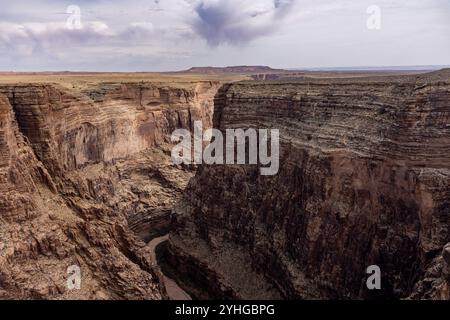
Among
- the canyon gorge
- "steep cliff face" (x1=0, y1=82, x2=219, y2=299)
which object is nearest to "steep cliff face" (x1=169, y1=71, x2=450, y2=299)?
the canyon gorge

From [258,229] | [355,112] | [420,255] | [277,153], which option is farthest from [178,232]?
[420,255]

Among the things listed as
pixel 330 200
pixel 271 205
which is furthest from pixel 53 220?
pixel 330 200

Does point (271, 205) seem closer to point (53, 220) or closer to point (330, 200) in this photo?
point (330, 200)

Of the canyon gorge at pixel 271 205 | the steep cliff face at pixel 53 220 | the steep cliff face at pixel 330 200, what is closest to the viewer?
the steep cliff face at pixel 53 220

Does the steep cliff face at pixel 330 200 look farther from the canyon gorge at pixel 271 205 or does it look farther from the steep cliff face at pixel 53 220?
the steep cliff face at pixel 53 220

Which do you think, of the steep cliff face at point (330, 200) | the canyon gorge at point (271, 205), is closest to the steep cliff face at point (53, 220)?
the canyon gorge at point (271, 205)

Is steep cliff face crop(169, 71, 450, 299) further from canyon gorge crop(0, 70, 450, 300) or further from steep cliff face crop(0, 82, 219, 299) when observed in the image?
steep cliff face crop(0, 82, 219, 299)

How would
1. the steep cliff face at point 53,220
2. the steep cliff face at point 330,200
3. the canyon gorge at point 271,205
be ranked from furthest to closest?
1. the steep cliff face at point 330,200
2. the canyon gorge at point 271,205
3. the steep cliff face at point 53,220
